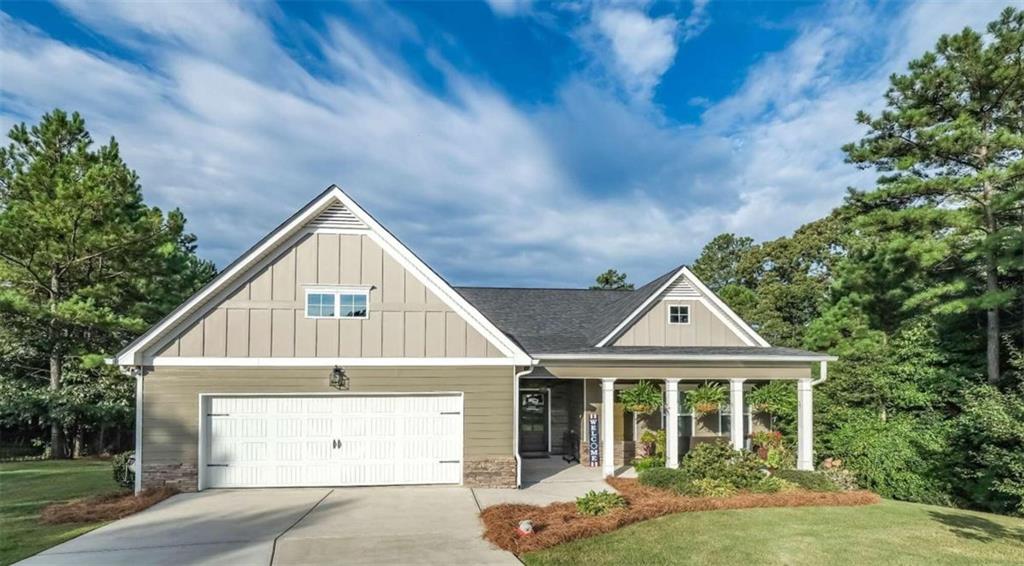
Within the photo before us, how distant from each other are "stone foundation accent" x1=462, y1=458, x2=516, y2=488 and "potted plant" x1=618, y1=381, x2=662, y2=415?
3660 mm

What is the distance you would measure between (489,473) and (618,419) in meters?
4.78

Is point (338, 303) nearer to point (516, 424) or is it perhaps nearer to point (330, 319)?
point (330, 319)

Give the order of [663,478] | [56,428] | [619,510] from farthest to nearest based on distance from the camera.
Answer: [56,428] < [663,478] < [619,510]

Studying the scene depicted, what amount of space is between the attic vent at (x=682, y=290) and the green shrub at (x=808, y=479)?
506 cm

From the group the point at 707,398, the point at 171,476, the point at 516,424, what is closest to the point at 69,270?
the point at 171,476

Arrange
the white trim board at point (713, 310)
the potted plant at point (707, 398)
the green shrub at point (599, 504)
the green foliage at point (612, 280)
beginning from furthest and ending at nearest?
the green foliage at point (612, 280) < the white trim board at point (713, 310) < the potted plant at point (707, 398) < the green shrub at point (599, 504)

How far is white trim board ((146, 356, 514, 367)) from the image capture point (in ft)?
35.8

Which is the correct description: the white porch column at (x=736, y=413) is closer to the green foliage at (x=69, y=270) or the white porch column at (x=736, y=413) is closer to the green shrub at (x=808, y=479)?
the green shrub at (x=808, y=479)

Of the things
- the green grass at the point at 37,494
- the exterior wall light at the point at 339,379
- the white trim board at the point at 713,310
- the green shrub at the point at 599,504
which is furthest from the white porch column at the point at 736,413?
the green grass at the point at 37,494

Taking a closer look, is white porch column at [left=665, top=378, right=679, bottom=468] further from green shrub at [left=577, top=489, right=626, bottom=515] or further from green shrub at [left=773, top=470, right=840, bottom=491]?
green shrub at [left=577, top=489, right=626, bottom=515]

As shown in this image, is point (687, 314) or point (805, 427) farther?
point (687, 314)

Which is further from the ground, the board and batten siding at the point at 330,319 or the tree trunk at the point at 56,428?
the board and batten siding at the point at 330,319

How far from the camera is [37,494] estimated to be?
37.3ft

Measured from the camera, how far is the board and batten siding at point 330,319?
1108 centimetres
